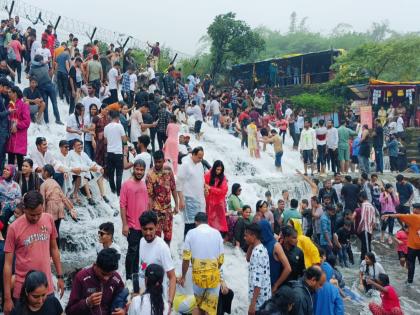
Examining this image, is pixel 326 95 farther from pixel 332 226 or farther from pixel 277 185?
pixel 332 226

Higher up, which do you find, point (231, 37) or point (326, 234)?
point (231, 37)

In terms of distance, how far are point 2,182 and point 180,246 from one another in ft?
14.0

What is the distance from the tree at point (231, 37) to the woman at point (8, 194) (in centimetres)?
2842

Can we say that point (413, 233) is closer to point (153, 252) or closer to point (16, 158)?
point (153, 252)

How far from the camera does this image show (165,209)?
761 cm

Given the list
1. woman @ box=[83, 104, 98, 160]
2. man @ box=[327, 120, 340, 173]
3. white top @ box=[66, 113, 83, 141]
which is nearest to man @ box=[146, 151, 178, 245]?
woman @ box=[83, 104, 98, 160]

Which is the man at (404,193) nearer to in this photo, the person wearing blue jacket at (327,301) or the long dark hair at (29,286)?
the person wearing blue jacket at (327,301)

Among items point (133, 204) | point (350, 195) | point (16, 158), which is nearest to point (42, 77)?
point (16, 158)

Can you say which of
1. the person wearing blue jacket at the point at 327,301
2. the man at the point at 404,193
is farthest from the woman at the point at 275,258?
the man at the point at 404,193

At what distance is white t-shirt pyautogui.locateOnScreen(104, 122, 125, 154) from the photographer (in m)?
10.5

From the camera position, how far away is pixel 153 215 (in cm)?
540

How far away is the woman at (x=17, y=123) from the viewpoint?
356 inches

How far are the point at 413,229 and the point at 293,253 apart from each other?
5041 mm

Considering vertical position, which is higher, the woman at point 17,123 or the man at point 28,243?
the woman at point 17,123
